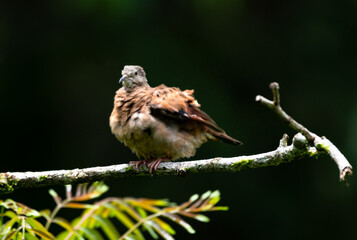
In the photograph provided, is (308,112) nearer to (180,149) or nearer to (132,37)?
(132,37)

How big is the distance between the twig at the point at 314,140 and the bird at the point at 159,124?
1.50 metres

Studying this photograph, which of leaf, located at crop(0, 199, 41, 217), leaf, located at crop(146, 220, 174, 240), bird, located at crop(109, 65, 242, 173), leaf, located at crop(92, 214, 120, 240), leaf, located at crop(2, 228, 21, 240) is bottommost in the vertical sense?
leaf, located at crop(92, 214, 120, 240)

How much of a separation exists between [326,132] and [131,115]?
12.1ft

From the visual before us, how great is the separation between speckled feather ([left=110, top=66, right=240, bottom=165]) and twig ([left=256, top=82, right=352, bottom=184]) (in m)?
1.54

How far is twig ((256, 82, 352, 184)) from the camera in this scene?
1801mm

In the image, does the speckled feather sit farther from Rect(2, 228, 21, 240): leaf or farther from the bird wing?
Rect(2, 228, 21, 240): leaf

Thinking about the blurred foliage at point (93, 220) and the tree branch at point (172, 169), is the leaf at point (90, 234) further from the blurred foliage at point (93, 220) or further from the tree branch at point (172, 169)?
the tree branch at point (172, 169)

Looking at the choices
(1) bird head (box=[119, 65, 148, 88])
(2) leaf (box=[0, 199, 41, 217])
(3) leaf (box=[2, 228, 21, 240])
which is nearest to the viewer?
(3) leaf (box=[2, 228, 21, 240])

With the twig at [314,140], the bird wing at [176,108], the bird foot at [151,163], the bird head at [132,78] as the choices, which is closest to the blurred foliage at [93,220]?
the bird foot at [151,163]

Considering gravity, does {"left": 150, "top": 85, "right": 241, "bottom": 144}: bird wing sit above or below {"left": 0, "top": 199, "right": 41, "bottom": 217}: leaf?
above

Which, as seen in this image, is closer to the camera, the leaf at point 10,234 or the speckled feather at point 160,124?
the leaf at point 10,234

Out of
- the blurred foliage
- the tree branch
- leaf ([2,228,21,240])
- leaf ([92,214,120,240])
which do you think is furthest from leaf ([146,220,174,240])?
leaf ([2,228,21,240])

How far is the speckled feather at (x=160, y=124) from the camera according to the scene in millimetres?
3611

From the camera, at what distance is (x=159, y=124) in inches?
142
